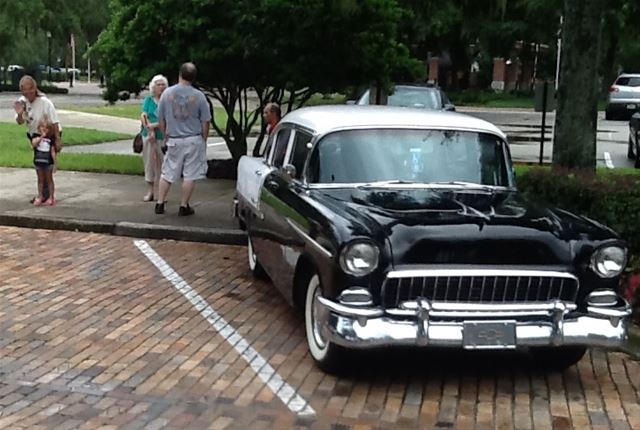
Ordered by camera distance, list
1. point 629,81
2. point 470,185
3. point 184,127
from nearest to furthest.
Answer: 1. point 470,185
2. point 184,127
3. point 629,81

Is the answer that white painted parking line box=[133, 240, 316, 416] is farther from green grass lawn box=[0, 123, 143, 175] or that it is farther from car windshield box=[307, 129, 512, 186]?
green grass lawn box=[0, 123, 143, 175]

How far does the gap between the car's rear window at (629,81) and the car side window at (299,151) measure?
2867 cm

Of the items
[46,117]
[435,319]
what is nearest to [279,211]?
[435,319]

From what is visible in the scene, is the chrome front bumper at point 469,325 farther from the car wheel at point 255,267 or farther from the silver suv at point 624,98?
the silver suv at point 624,98

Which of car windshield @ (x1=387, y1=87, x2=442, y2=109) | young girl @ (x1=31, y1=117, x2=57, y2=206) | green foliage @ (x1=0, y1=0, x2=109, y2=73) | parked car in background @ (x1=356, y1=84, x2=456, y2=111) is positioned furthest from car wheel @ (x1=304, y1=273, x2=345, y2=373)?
green foliage @ (x1=0, y1=0, x2=109, y2=73)

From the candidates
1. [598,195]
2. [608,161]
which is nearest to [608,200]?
[598,195]

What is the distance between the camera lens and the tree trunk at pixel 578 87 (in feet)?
29.3

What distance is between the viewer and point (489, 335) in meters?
5.24

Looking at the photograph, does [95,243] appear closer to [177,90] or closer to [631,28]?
[177,90]

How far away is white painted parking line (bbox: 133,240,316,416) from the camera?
529cm

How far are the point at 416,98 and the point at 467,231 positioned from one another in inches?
519

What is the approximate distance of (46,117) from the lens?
10.9 meters

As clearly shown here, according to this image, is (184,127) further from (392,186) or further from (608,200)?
(608,200)

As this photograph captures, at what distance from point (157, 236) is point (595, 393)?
5.63 metres
